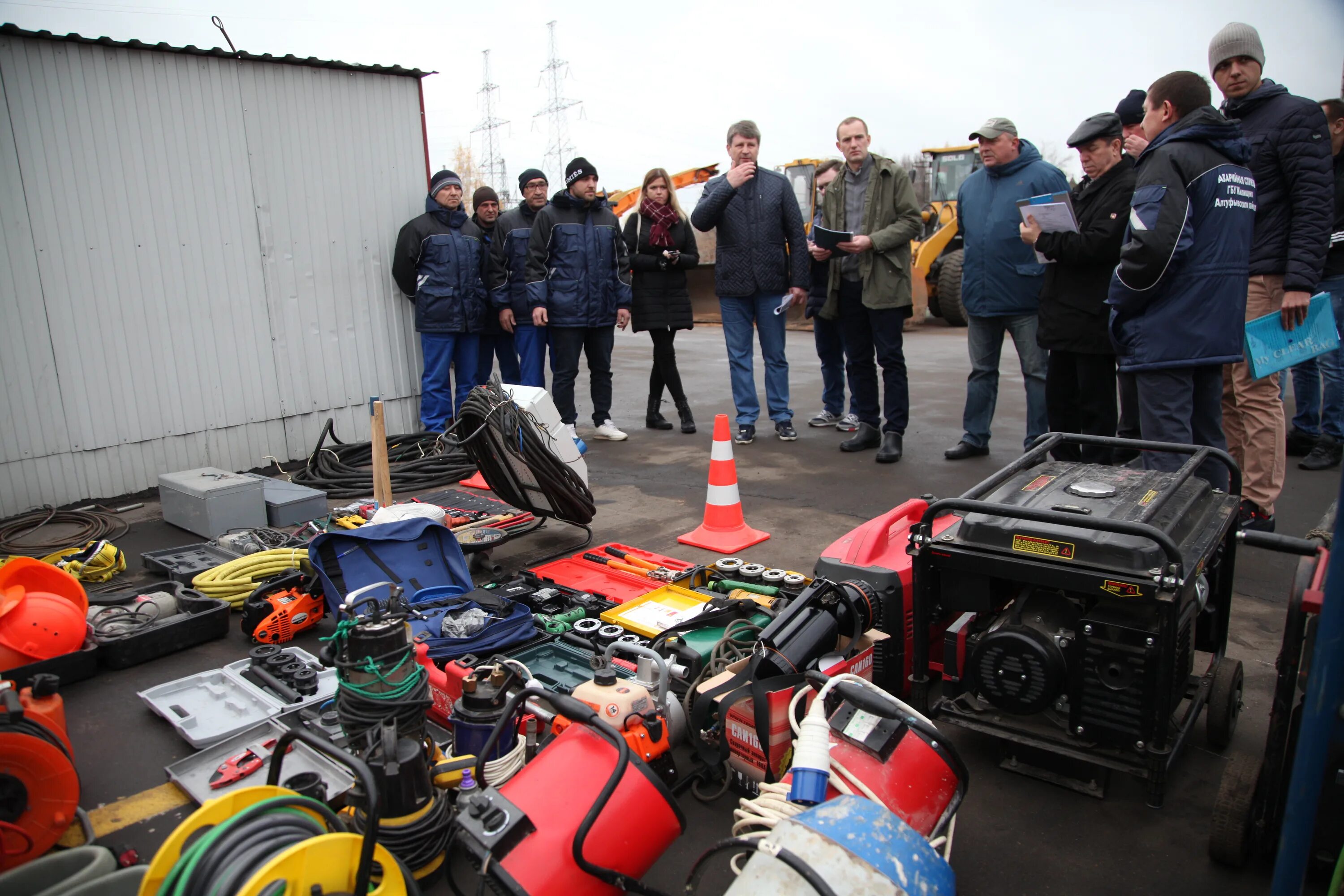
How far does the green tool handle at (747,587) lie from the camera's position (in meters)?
3.80

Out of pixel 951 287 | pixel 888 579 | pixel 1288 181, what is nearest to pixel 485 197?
pixel 1288 181

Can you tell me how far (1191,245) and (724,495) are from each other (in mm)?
2514

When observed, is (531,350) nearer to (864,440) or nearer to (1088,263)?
(864,440)

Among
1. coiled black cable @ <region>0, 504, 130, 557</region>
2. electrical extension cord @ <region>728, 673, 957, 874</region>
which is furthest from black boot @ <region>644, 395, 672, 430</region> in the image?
electrical extension cord @ <region>728, 673, 957, 874</region>

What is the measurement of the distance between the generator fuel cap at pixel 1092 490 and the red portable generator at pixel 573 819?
5.22ft

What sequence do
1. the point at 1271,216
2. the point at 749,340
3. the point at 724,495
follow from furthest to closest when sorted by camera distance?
the point at 749,340 → the point at 724,495 → the point at 1271,216

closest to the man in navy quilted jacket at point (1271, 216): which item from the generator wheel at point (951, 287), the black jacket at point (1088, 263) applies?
the black jacket at point (1088, 263)

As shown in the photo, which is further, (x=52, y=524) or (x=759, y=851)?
(x=52, y=524)

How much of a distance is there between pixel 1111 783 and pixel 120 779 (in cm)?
316

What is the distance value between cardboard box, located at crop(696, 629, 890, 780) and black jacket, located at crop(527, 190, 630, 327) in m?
4.91

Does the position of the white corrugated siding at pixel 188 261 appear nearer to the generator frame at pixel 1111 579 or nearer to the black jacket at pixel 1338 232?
the generator frame at pixel 1111 579

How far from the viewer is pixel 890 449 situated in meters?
6.38

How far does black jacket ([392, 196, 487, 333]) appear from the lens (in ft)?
23.7

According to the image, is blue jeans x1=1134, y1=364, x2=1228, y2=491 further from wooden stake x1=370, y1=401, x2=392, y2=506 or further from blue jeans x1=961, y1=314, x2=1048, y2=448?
wooden stake x1=370, y1=401, x2=392, y2=506
